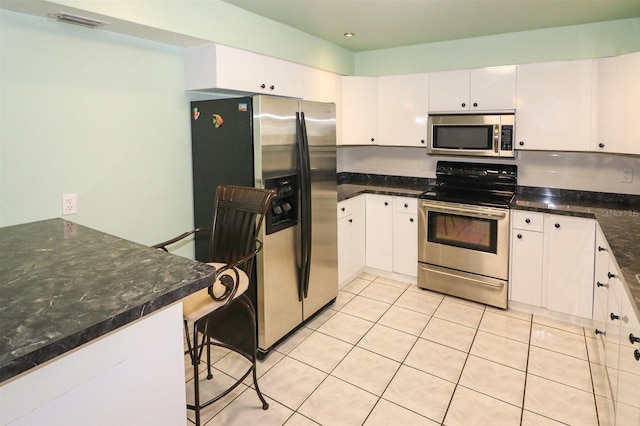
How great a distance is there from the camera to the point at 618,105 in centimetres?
277

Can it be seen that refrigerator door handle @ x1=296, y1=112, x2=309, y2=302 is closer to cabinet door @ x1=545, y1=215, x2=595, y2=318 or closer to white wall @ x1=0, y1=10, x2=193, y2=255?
white wall @ x1=0, y1=10, x2=193, y2=255

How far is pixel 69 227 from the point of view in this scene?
6.21 feet

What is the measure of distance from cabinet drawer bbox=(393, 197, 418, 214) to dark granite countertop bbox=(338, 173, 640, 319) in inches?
1.9

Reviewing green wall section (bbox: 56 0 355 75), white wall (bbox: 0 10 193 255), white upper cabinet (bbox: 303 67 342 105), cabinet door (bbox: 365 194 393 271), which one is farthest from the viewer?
cabinet door (bbox: 365 194 393 271)

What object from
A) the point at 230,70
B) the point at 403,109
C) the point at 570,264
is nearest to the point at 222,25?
the point at 230,70

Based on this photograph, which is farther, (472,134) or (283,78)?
(472,134)

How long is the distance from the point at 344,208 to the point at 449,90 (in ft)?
4.69

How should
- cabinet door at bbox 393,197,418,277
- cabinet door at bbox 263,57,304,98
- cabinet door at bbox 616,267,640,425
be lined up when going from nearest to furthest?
cabinet door at bbox 616,267,640,425 → cabinet door at bbox 263,57,304,98 → cabinet door at bbox 393,197,418,277

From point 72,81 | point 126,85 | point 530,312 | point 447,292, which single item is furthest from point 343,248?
point 72,81

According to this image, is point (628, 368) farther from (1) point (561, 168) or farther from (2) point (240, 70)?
(2) point (240, 70)

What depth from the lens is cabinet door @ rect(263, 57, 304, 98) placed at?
2.99 m

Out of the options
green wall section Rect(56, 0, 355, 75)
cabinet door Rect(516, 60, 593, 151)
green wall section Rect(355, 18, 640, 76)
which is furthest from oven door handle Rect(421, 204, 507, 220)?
green wall section Rect(56, 0, 355, 75)

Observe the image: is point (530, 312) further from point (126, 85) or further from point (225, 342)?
point (126, 85)

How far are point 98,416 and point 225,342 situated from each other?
1.76 meters
